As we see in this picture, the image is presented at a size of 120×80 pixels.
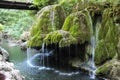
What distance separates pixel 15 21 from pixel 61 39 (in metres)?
34.2

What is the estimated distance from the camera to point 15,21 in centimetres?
5216

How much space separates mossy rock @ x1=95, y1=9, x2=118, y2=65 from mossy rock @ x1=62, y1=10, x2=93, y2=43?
4.10 ft

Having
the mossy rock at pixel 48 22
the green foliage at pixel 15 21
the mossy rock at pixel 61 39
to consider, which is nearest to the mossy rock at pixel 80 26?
the mossy rock at pixel 61 39

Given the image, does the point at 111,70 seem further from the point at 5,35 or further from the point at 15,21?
the point at 15,21

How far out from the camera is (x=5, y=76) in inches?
438

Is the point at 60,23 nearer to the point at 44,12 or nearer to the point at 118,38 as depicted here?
the point at 44,12

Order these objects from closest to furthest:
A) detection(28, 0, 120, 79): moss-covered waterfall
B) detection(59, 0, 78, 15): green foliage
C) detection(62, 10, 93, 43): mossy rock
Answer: detection(28, 0, 120, 79): moss-covered waterfall → detection(62, 10, 93, 43): mossy rock → detection(59, 0, 78, 15): green foliage

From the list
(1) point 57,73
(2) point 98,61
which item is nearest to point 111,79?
(2) point 98,61

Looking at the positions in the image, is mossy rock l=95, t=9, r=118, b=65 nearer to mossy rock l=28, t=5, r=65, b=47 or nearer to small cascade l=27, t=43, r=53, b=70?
small cascade l=27, t=43, r=53, b=70

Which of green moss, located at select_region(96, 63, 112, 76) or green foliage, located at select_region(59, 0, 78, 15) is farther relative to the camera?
green foliage, located at select_region(59, 0, 78, 15)

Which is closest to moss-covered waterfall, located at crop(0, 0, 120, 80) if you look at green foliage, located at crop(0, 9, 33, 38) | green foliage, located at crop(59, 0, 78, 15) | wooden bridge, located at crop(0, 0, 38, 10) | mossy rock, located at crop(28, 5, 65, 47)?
mossy rock, located at crop(28, 5, 65, 47)

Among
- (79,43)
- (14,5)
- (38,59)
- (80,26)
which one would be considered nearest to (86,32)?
(80,26)

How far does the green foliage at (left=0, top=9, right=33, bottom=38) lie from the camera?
153ft

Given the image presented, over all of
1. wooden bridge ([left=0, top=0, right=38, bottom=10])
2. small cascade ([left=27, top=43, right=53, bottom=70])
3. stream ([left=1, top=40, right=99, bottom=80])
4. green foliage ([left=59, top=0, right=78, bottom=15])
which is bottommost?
stream ([left=1, top=40, right=99, bottom=80])
